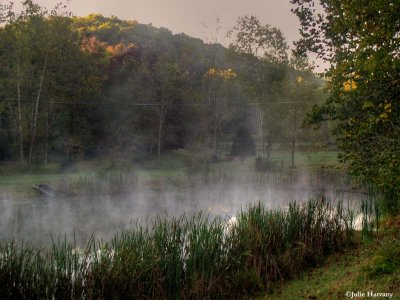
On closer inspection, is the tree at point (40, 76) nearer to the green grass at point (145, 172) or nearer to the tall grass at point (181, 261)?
the green grass at point (145, 172)

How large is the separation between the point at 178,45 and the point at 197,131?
15.8m

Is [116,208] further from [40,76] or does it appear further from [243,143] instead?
[243,143]

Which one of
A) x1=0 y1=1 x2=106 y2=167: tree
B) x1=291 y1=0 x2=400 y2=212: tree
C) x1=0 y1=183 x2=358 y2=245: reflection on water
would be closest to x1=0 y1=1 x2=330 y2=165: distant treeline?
x1=0 y1=1 x2=106 y2=167: tree

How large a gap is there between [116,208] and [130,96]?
13.4m

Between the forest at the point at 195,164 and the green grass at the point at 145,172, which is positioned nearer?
the forest at the point at 195,164

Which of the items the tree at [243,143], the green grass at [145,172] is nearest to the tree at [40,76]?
the green grass at [145,172]

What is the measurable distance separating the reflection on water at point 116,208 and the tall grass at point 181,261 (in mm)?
3685

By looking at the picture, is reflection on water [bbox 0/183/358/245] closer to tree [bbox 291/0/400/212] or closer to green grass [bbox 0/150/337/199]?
green grass [bbox 0/150/337/199]

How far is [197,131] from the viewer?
32594mm

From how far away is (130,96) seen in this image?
95.9ft

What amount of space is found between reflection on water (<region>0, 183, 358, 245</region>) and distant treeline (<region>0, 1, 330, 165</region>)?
751 centimetres

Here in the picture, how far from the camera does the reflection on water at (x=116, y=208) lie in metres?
13.8

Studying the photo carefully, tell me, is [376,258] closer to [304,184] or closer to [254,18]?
[304,184]

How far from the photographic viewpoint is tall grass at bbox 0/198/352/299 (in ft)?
22.4
